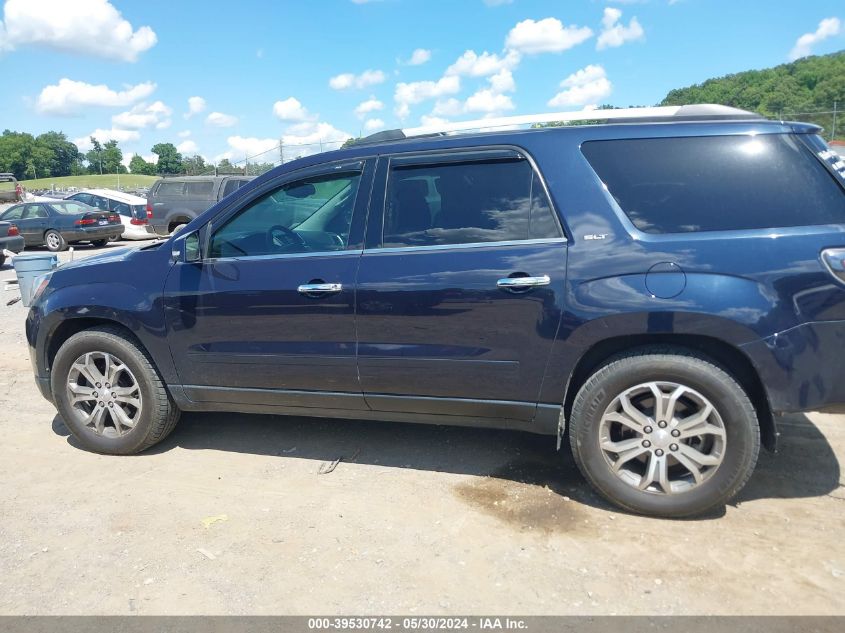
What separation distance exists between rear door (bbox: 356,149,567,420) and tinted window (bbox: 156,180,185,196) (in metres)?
15.6

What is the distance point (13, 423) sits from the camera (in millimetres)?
4848

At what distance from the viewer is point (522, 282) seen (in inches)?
124

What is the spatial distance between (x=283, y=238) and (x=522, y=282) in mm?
1501

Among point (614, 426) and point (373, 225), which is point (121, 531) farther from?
point (614, 426)

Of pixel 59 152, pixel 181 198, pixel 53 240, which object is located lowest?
Answer: pixel 53 240

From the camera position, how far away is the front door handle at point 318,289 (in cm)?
347

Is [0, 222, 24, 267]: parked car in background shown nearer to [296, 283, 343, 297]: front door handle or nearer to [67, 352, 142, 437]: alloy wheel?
[67, 352, 142, 437]: alloy wheel

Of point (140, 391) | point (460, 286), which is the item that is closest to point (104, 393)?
point (140, 391)

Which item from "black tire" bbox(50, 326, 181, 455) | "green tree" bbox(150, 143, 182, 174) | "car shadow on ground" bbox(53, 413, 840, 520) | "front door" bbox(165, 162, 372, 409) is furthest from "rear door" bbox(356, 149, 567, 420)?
"green tree" bbox(150, 143, 182, 174)

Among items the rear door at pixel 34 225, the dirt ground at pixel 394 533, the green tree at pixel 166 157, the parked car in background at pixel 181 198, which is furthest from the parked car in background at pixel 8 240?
the green tree at pixel 166 157

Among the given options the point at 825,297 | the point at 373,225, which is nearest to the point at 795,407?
the point at 825,297

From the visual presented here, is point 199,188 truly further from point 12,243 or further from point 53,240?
point 53,240

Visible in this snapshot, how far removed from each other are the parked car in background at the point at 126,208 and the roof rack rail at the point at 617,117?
18433 mm

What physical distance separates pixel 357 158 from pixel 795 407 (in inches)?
102
